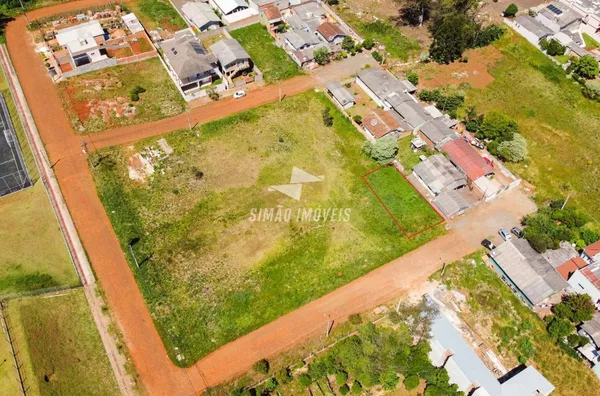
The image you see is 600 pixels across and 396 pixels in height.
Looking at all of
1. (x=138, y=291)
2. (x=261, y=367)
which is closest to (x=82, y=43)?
(x=138, y=291)

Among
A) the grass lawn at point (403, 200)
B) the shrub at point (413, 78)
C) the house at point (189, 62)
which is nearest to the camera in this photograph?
the grass lawn at point (403, 200)

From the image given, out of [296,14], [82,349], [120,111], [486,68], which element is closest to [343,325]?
[82,349]

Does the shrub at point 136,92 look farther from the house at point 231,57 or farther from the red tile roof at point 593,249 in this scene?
the red tile roof at point 593,249

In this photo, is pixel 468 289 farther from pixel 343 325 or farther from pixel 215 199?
pixel 215 199

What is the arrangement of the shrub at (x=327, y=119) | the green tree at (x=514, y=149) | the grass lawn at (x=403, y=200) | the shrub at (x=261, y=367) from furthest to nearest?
the shrub at (x=327, y=119) → the green tree at (x=514, y=149) → the grass lawn at (x=403, y=200) → the shrub at (x=261, y=367)

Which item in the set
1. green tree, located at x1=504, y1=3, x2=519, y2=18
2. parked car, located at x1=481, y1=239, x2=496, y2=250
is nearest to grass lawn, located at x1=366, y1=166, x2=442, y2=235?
parked car, located at x1=481, y1=239, x2=496, y2=250

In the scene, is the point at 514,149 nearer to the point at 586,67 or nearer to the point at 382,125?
the point at 382,125

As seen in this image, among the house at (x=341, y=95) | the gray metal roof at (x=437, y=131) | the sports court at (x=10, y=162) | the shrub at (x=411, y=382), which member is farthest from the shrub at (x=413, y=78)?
the sports court at (x=10, y=162)
